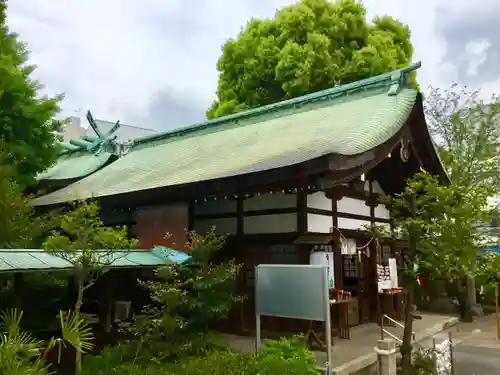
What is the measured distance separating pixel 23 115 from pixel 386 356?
10707mm

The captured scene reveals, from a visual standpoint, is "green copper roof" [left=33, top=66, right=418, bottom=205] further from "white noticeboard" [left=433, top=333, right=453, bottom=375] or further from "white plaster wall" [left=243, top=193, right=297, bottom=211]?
"white noticeboard" [left=433, top=333, right=453, bottom=375]

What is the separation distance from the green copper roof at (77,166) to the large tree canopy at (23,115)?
10.6 feet

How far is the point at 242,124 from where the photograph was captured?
47.7 feet

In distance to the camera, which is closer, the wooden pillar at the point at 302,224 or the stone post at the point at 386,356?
the stone post at the point at 386,356

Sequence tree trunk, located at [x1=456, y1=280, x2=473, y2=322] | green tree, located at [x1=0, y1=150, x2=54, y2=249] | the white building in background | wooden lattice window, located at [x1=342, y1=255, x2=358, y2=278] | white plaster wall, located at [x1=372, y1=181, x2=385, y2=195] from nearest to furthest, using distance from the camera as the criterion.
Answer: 1. green tree, located at [x1=0, y1=150, x2=54, y2=249]
2. wooden lattice window, located at [x1=342, y1=255, x2=358, y2=278]
3. white plaster wall, located at [x1=372, y1=181, x2=385, y2=195]
4. tree trunk, located at [x1=456, y1=280, x2=473, y2=322]
5. the white building in background

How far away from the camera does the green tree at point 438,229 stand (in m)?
7.07

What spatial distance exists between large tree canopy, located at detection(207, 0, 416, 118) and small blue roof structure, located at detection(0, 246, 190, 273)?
43.2ft

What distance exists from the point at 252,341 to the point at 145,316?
2775 mm

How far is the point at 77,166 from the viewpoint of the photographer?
17.9 metres

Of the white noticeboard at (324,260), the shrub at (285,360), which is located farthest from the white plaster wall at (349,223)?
the shrub at (285,360)

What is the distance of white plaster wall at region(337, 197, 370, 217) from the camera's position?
36.0 ft

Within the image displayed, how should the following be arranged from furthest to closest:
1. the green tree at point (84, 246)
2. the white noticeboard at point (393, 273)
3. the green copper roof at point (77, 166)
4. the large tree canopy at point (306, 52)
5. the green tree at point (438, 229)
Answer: the large tree canopy at point (306, 52), the green copper roof at point (77, 166), the white noticeboard at point (393, 273), the green tree at point (438, 229), the green tree at point (84, 246)

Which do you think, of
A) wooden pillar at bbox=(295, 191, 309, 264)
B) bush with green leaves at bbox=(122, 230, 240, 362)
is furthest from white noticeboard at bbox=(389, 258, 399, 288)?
bush with green leaves at bbox=(122, 230, 240, 362)

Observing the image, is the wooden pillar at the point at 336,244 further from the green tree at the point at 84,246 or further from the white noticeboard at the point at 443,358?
the green tree at the point at 84,246
